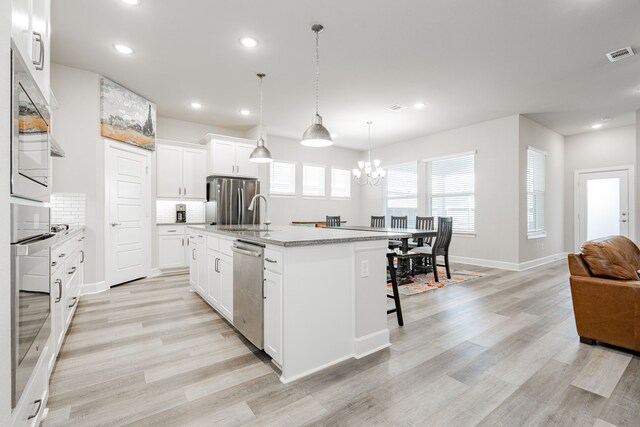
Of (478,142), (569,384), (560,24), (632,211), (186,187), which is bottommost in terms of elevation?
(569,384)

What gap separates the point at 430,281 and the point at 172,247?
470cm

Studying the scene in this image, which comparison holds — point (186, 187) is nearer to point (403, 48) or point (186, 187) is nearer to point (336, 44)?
point (336, 44)

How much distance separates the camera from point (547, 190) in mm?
6539

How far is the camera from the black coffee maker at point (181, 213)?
5.93 m

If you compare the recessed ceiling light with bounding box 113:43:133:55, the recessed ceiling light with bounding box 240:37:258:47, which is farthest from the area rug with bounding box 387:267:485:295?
the recessed ceiling light with bounding box 113:43:133:55

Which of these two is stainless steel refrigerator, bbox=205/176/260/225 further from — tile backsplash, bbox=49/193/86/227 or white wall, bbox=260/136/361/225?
tile backsplash, bbox=49/193/86/227

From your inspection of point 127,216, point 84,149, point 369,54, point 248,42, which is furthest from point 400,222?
point 84,149

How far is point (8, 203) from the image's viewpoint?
944 mm

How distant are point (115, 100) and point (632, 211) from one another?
32.9 feet

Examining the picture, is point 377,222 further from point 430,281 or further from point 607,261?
point 607,261

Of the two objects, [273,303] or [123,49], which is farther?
[123,49]

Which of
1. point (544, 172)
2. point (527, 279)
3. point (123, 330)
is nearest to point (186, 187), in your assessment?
point (123, 330)

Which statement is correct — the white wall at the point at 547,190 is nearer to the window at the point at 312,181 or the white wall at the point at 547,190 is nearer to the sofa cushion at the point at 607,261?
the sofa cushion at the point at 607,261

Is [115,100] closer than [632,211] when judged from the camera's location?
Yes
